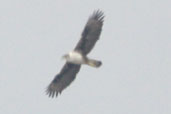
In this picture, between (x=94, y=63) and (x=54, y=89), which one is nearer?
(x=94, y=63)

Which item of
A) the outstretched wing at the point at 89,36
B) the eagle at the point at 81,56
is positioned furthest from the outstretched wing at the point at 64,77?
the outstretched wing at the point at 89,36

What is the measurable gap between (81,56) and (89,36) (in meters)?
1.03

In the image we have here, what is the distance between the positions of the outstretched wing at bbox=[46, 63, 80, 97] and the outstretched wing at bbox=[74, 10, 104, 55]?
1.20 m

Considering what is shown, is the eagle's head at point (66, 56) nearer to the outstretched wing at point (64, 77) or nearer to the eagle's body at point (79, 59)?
the eagle's body at point (79, 59)

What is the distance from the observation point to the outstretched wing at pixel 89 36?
3306 cm

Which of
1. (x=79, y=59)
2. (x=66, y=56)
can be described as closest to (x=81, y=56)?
(x=79, y=59)

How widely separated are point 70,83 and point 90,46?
2.27 m

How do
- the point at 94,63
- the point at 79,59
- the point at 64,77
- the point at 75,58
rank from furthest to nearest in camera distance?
the point at 64,77 < the point at 75,58 < the point at 79,59 < the point at 94,63

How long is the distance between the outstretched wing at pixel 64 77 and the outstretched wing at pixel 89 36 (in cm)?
120

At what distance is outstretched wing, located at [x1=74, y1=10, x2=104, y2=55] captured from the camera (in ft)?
108

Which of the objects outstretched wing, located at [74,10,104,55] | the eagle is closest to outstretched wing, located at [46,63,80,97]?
the eagle

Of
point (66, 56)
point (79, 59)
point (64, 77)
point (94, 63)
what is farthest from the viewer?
point (64, 77)

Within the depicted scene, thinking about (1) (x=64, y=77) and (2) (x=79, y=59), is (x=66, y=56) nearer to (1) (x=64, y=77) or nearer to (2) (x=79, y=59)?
(2) (x=79, y=59)

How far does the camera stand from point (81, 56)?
3309cm
